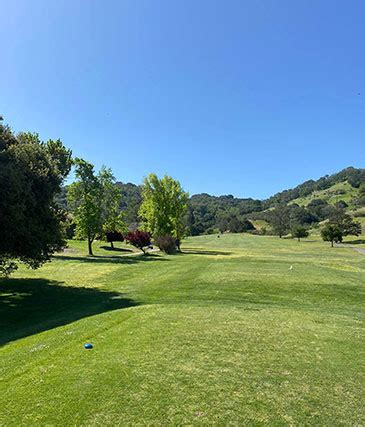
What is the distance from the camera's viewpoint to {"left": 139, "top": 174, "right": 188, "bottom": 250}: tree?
61438 millimetres

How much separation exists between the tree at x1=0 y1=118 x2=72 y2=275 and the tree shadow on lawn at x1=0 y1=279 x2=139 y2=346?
1.97 m

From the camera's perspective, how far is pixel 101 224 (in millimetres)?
51000

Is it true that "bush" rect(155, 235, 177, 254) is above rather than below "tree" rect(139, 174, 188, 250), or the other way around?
below

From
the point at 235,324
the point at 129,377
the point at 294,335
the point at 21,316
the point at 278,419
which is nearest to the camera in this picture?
the point at 278,419

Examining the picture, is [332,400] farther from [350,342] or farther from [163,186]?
[163,186]

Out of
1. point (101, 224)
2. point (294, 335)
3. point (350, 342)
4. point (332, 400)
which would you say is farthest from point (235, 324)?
point (101, 224)

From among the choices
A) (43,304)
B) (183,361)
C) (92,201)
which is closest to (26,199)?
(43,304)

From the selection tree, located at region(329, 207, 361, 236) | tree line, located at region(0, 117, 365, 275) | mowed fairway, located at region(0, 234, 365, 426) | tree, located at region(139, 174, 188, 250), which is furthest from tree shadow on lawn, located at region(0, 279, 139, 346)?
tree, located at region(329, 207, 361, 236)

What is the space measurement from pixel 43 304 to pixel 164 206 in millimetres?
44927

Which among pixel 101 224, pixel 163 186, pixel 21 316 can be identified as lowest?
pixel 21 316

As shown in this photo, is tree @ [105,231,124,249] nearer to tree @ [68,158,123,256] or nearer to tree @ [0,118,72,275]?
tree @ [68,158,123,256]

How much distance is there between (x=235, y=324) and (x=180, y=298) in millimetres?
6656

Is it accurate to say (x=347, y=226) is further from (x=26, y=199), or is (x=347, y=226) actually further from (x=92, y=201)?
(x=26, y=199)

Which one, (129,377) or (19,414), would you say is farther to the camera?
(129,377)
